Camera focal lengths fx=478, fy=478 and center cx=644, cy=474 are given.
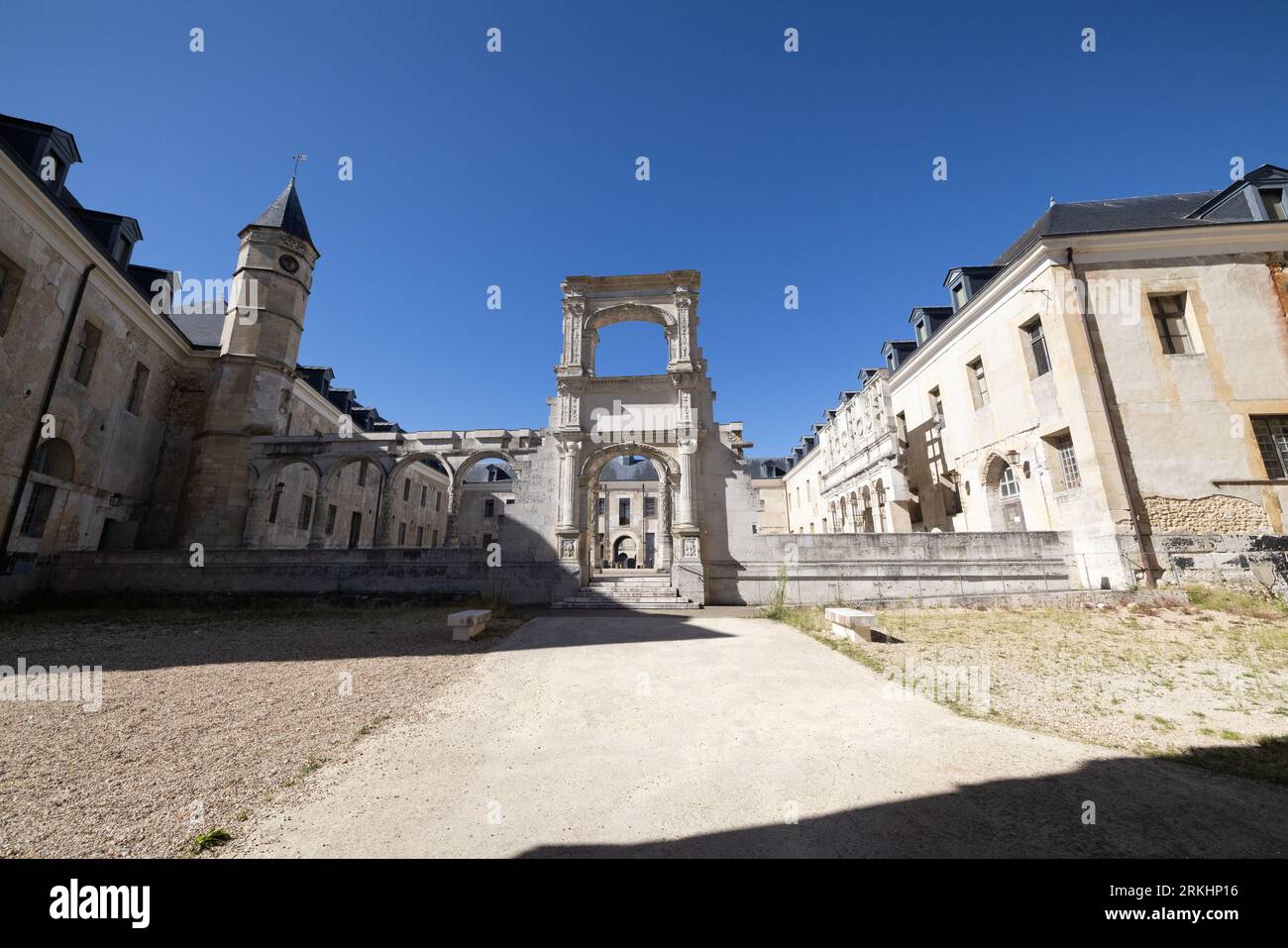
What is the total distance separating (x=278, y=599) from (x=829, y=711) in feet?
51.4

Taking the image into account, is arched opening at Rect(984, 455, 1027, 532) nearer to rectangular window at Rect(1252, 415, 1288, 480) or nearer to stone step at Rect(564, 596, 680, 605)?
rectangular window at Rect(1252, 415, 1288, 480)

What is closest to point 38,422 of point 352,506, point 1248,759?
point 352,506

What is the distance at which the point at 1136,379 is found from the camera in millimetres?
14242

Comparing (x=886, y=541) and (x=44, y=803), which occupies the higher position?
(x=886, y=541)

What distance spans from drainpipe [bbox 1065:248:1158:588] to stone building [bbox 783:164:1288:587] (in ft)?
0.14

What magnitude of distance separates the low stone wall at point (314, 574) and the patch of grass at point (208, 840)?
11577 millimetres

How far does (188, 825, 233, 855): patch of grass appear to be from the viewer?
239 centimetres

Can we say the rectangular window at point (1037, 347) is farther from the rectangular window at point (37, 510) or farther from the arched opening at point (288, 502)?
the rectangular window at point (37, 510)

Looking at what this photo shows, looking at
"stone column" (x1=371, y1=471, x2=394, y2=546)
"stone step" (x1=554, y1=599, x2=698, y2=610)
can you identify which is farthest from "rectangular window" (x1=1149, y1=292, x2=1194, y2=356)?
"stone column" (x1=371, y1=471, x2=394, y2=546)

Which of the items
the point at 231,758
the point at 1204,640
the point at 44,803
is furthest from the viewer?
the point at 1204,640
